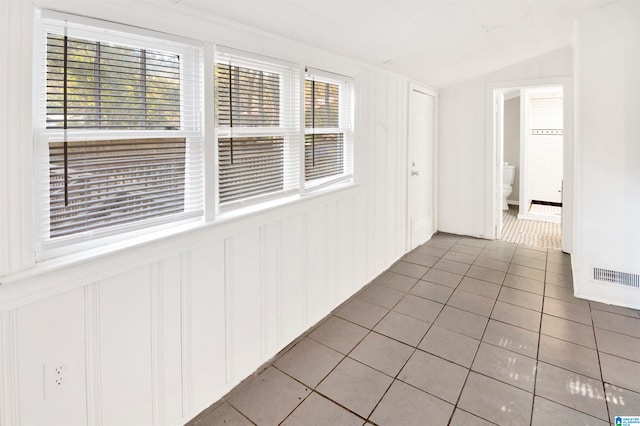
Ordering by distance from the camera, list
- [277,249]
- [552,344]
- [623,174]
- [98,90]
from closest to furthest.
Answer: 1. [98,90]
2. [277,249]
3. [552,344]
4. [623,174]

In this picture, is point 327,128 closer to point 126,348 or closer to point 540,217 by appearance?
point 126,348

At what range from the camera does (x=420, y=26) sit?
243cm

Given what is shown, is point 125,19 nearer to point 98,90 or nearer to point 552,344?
point 98,90

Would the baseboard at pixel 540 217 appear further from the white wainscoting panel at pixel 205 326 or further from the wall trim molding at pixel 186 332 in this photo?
the wall trim molding at pixel 186 332

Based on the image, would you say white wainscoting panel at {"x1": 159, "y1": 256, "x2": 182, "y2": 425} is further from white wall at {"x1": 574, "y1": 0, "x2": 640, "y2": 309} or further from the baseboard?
the baseboard

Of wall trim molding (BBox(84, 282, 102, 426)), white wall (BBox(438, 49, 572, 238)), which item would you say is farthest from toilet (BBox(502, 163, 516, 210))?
wall trim molding (BBox(84, 282, 102, 426))

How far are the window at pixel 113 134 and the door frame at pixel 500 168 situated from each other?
3.85 meters

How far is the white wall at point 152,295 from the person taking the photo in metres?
1.13

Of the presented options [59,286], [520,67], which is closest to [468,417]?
[59,286]

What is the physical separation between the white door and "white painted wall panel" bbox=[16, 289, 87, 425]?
136 inches

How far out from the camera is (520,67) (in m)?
4.32

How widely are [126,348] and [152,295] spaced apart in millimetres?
221

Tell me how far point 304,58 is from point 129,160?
136cm

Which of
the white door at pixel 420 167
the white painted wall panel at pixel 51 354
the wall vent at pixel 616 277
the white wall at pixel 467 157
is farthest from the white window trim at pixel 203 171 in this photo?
the white wall at pixel 467 157
